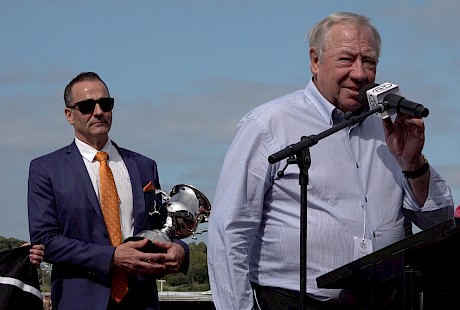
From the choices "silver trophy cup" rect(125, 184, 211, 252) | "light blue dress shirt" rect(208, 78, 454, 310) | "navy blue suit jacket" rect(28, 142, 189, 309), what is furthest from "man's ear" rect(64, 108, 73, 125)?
"light blue dress shirt" rect(208, 78, 454, 310)

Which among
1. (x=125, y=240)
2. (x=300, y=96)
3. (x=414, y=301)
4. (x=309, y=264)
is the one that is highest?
(x=300, y=96)

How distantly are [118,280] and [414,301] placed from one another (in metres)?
2.38

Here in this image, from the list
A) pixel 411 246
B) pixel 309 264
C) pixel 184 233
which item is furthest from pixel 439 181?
pixel 184 233

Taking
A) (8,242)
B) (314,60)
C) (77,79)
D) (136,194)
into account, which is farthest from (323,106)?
(8,242)

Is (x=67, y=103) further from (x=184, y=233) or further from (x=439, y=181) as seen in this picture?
(x=439, y=181)

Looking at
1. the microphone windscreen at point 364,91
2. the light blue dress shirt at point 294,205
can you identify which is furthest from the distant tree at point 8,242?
the microphone windscreen at point 364,91

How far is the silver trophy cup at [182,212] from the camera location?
5816 mm

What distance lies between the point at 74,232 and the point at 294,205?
161 centimetres

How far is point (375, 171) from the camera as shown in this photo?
4.73 metres

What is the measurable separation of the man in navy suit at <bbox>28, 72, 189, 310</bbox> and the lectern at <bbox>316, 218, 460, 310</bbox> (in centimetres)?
184

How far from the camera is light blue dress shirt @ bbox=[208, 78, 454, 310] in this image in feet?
14.6

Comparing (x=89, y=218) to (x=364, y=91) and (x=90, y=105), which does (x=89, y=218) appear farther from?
(x=364, y=91)

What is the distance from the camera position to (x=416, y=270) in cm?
368

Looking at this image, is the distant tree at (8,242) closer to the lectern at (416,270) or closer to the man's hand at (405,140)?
the man's hand at (405,140)
